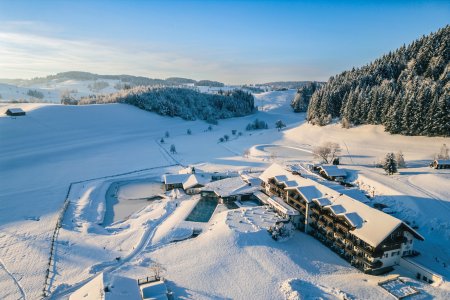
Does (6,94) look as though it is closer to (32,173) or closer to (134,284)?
(32,173)

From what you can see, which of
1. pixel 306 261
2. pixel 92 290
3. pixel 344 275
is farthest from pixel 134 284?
pixel 344 275

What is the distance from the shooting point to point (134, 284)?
20516mm

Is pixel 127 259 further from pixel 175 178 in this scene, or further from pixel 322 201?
pixel 175 178

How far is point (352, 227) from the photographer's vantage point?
26.6 m

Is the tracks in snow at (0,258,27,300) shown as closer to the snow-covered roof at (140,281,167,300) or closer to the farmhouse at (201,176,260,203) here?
the snow-covered roof at (140,281,167,300)

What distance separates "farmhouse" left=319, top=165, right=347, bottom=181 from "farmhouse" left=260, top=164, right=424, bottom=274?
9943 millimetres

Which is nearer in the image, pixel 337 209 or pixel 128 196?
pixel 337 209

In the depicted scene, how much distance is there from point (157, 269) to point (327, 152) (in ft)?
127

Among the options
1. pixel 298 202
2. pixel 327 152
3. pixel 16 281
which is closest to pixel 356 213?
pixel 298 202

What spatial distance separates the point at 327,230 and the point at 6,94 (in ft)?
698

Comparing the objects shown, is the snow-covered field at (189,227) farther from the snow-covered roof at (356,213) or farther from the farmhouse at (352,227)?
the snow-covered roof at (356,213)

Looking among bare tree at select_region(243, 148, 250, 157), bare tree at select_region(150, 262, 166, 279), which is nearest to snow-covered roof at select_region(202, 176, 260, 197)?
bare tree at select_region(150, 262, 166, 279)

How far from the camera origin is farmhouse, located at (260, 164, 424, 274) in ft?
81.1

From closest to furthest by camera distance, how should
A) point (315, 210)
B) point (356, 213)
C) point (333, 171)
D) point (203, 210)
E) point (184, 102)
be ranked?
point (356, 213) → point (315, 210) → point (203, 210) → point (333, 171) → point (184, 102)
